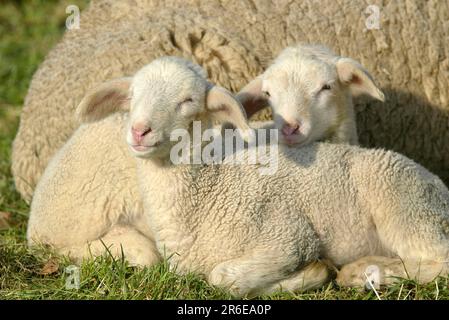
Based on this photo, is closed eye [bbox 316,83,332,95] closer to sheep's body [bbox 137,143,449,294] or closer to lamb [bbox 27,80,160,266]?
sheep's body [bbox 137,143,449,294]

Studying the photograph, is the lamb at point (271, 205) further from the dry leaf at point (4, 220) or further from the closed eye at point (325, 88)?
the dry leaf at point (4, 220)

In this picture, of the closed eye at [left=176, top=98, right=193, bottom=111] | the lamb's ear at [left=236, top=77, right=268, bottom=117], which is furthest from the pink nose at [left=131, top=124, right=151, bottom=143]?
the lamb's ear at [left=236, top=77, right=268, bottom=117]

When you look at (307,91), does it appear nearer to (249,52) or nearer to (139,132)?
(249,52)

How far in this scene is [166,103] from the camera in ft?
14.8

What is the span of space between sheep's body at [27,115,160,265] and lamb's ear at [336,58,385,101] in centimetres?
121

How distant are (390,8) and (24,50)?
4812 millimetres

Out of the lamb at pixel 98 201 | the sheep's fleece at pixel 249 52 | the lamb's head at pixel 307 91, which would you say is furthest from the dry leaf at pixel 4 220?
the lamb's head at pixel 307 91

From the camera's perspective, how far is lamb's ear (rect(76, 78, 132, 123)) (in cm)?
477

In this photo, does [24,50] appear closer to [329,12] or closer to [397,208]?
[329,12]

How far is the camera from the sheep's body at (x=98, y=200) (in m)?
5.14

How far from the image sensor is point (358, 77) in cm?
525

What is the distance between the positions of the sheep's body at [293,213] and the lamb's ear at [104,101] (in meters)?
0.31

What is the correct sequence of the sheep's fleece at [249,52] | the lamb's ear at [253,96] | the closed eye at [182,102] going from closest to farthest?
the closed eye at [182,102]
the lamb's ear at [253,96]
the sheep's fleece at [249,52]
